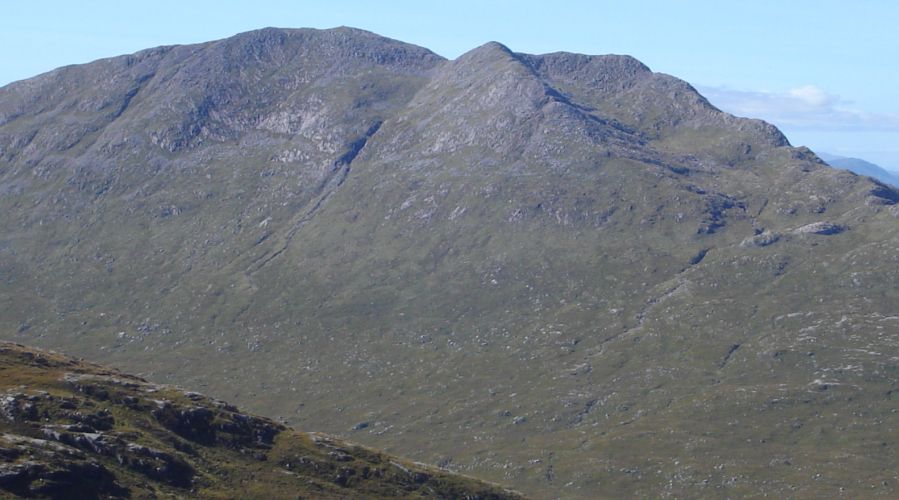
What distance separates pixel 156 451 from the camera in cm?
15825

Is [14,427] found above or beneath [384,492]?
above

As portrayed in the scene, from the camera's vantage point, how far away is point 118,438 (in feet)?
522

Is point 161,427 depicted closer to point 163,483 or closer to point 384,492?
point 163,483

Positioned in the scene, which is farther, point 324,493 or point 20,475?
point 324,493

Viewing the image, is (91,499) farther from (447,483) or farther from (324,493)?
(447,483)

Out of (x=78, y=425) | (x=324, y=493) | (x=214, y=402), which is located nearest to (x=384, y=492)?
(x=324, y=493)

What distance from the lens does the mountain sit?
14312cm

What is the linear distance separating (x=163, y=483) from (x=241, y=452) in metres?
24.6

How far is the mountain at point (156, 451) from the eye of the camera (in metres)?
143

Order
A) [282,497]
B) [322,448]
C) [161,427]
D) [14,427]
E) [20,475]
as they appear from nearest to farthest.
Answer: [20,475] < [14,427] < [282,497] < [161,427] < [322,448]

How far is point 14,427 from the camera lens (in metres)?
152

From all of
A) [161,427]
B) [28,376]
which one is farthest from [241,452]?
[28,376]

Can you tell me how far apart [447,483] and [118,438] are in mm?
61002

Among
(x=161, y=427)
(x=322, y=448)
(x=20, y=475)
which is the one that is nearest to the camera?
(x=20, y=475)
